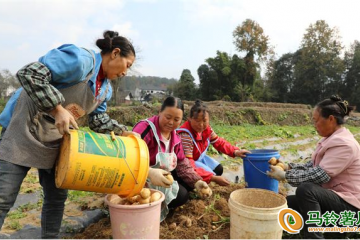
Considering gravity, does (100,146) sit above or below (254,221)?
above

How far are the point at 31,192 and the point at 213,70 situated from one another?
2728cm

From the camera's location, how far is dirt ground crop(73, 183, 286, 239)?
7.74 ft

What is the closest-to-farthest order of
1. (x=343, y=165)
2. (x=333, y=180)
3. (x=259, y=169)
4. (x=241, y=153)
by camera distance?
(x=343, y=165) < (x=333, y=180) < (x=259, y=169) < (x=241, y=153)

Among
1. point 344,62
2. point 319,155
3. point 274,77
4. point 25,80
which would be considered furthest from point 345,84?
point 25,80

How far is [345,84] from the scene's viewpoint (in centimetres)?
3058

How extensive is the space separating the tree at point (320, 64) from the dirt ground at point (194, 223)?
101 feet

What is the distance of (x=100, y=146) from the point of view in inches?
66.5

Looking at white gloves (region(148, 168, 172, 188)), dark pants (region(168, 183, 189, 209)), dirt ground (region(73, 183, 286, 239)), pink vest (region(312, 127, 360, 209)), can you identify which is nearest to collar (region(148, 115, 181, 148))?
dark pants (region(168, 183, 189, 209))

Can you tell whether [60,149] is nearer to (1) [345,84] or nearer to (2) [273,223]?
(2) [273,223]

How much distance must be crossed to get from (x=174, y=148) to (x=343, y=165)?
1.47m

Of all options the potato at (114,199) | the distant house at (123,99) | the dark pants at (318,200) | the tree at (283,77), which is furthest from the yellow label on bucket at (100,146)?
the tree at (283,77)

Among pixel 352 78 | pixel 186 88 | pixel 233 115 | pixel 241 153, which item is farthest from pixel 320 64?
pixel 241 153

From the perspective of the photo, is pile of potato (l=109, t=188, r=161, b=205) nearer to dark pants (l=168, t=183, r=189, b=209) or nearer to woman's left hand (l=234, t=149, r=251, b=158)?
dark pants (l=168, t=183, r=189, b=209)

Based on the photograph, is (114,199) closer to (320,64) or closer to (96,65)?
(96,65)
